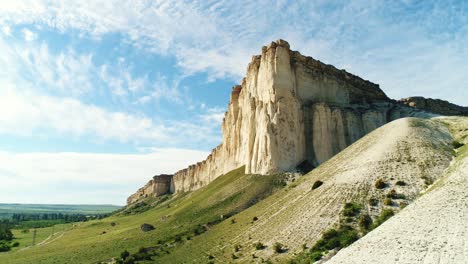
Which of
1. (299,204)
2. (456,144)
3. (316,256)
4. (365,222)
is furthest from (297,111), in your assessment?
(316,256)

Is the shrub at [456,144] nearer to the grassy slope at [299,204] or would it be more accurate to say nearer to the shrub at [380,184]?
the grassy slope at [299,204]

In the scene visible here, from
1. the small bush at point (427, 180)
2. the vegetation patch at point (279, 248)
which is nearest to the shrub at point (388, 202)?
the small bush at point (427, 180)

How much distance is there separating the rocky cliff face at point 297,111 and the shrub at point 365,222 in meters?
37.8

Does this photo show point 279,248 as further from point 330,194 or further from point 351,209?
point 330,194

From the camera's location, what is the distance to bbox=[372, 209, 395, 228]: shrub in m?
36.8

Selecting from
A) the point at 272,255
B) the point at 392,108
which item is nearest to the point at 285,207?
the point at 272,255

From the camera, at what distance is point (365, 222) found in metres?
37.8

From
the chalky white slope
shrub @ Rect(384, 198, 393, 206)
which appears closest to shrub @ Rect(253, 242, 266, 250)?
shrub @ Rect(384, 198, 393, 206)

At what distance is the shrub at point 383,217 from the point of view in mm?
36772

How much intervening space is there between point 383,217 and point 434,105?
89.1 meters

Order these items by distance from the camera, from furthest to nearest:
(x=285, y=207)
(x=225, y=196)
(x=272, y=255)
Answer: (x=225, y=196) → (x=285, y=207) → (x=272, y=255)

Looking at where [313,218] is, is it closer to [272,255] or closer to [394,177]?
[272,255]

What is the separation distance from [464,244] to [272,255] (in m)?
19.3

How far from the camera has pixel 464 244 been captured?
24203 mm
